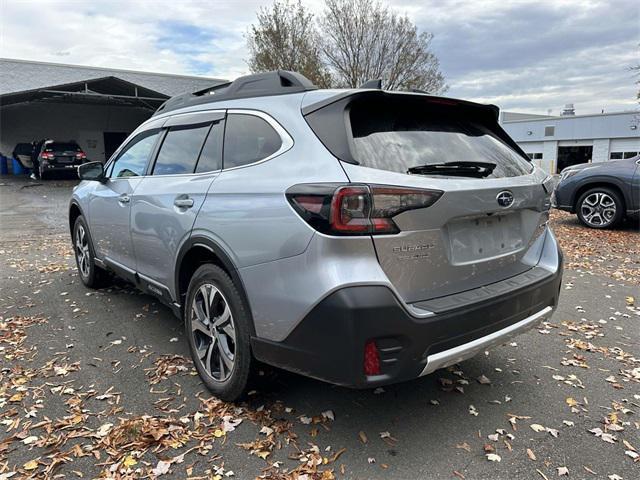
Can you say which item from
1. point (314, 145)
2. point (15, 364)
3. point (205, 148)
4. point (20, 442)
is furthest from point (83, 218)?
point (314, 145)

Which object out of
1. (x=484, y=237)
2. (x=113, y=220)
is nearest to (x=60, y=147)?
(x=113, y=220)

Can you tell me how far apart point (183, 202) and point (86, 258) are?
296 cm

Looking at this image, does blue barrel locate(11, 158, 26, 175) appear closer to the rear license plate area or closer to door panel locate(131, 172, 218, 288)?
door panel locate(131, 172, 218, 288)

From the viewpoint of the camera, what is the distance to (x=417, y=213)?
7.58 feet

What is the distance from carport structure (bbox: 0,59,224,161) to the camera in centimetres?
2342

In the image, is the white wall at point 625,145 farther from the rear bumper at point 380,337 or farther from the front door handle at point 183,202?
the front door handle at point 183,202

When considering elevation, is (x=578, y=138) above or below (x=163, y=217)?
above

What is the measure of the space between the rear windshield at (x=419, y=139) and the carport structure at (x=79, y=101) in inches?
895

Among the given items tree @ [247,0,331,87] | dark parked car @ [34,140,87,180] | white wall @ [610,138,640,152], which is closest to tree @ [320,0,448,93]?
tree @ [247,0,331,87]

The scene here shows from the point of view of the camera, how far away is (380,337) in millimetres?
2217

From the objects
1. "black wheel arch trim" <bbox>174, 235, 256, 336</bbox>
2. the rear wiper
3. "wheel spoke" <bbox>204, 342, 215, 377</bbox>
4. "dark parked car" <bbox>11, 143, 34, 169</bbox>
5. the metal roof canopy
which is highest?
the metal roof canopy

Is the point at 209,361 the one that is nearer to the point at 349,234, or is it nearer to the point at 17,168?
the point at 349,234

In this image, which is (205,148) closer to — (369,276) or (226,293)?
(226,293)

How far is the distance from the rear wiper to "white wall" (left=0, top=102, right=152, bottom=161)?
29635mm
